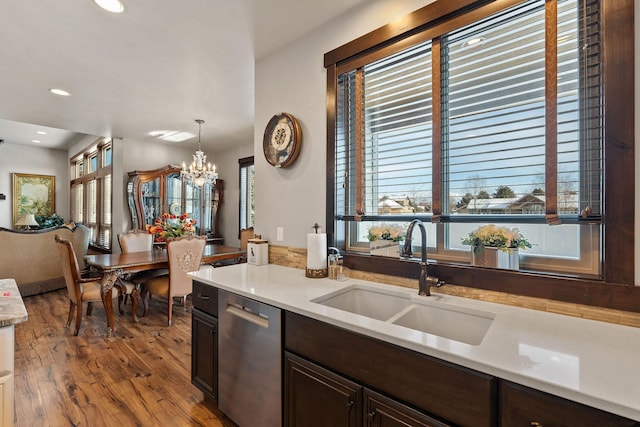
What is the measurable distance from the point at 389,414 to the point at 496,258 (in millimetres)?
819

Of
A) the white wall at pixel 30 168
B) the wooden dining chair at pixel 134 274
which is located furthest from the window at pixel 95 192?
the wooden dining chair at pixel 134 274

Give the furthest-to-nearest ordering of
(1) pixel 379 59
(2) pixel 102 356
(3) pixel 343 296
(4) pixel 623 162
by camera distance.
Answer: (2) pixel 102 356 → (1) pixel 379 59 → (3) pixel 343 296 → (4) pixel 623 162

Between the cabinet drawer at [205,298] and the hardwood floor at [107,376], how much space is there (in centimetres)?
70

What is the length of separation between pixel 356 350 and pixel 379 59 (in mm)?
1614

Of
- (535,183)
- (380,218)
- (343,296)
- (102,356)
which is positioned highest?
(535,183)

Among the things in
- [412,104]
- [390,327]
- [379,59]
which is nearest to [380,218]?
[412,104]

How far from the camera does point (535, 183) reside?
132 cm

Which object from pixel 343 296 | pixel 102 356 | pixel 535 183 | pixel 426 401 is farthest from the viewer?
pixel 102 356

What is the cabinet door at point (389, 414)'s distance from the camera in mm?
984

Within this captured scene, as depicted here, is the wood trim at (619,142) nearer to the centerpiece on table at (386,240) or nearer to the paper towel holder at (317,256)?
the centerpiece on table at (386,240)

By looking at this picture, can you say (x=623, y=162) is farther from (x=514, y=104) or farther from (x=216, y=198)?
(x=216, y=198)

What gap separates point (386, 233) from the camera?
1.81m

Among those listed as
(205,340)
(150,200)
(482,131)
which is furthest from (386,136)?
(150,200)

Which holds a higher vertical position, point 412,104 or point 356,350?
point 412,104
